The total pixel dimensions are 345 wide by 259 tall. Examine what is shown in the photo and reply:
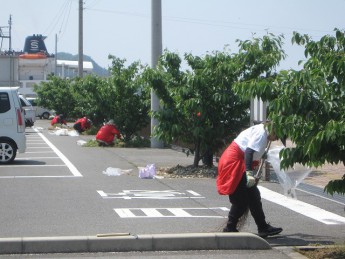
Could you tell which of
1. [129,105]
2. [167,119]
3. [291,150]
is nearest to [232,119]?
[167,119]

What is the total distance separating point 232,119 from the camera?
17.7m

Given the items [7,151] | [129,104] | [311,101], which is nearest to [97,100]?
[129,104]

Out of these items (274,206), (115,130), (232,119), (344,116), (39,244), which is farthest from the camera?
(115,130)

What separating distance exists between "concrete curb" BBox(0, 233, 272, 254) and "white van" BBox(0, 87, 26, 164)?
10814mm

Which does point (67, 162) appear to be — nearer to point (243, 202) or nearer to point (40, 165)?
point (40, 165)

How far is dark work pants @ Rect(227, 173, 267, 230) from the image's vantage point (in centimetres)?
949

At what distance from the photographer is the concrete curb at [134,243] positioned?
8.93 meters

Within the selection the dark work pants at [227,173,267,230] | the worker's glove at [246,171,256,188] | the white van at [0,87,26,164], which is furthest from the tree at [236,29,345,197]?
the white van at [0,87,26,164]

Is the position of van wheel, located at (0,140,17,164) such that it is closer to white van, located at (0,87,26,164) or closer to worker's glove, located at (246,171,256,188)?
white van, located at (0,87,26,164)

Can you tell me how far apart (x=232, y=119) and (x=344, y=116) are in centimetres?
981

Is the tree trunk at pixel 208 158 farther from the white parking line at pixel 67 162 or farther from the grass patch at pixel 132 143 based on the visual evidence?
the grass patch at pixel 132 143

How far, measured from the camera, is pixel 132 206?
41.5 feet

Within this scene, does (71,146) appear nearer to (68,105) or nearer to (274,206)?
(274,206)

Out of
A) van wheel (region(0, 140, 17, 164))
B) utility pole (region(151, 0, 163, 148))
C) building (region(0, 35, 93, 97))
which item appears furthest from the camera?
building (region(0, 35, 93, 97))
